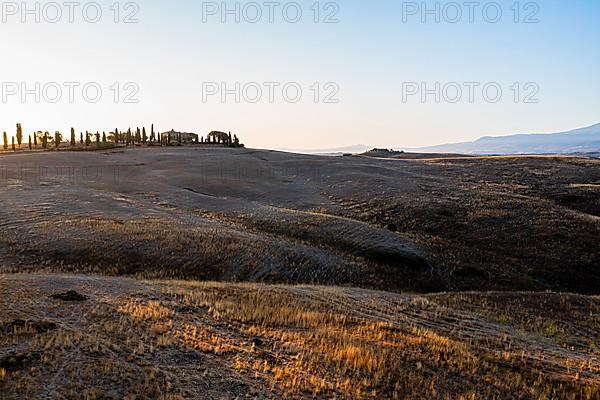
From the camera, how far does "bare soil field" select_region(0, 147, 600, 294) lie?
82.5 ft

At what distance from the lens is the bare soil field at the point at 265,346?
10.9 meters

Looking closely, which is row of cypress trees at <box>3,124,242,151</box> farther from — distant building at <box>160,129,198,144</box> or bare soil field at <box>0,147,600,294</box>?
bare soil field at <box>0,147,600,294</box>

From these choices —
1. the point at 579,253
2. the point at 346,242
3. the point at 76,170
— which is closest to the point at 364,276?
the point at 346,242

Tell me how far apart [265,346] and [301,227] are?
20.1 meters

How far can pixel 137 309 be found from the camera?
15156mm

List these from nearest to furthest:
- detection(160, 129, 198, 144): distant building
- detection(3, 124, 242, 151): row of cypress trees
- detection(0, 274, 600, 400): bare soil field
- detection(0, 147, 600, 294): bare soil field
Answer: detection(0, 274, 600, 400): bare soil field, detection(0, 147, 600, 294): bare soil field, detection(3, 124, 242, 151): row of cypress trees, detection(160, 129, 198, 144): distant building

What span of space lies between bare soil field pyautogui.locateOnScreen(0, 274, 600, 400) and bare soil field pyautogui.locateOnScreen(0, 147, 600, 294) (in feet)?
18.8

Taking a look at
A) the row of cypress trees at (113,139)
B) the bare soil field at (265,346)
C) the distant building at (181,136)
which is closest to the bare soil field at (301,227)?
the bare soil field at (265,346)

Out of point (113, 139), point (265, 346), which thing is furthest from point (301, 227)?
point (113, 139)

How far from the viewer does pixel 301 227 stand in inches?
1313

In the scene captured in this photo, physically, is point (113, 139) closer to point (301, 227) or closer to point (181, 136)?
point (181, 136)

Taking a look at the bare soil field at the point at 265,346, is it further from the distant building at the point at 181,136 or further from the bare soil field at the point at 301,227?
the distant building at the point at 181,136

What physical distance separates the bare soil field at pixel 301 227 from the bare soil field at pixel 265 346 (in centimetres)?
575

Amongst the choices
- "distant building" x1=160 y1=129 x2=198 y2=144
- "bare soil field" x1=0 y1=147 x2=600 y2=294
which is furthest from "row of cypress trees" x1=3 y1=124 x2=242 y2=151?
"bare soil field" x1=0 y1=147 x2=600 y2=294
